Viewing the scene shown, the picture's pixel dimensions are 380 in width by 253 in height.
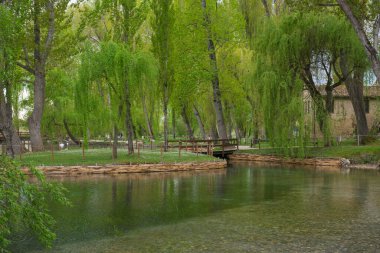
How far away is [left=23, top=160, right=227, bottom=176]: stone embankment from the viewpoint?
21609 millimetres

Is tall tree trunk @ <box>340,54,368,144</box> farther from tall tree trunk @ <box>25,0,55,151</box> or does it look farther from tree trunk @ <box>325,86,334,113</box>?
tall tree trunk @ <box>25,0,55,151</box>

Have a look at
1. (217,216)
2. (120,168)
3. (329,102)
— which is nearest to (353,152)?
(329,102)

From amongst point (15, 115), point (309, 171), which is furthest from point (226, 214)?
point (15, 115)

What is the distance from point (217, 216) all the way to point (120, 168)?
1187 cm

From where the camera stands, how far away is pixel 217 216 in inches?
468

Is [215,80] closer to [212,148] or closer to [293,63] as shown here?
[212,148]

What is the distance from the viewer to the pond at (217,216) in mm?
8922

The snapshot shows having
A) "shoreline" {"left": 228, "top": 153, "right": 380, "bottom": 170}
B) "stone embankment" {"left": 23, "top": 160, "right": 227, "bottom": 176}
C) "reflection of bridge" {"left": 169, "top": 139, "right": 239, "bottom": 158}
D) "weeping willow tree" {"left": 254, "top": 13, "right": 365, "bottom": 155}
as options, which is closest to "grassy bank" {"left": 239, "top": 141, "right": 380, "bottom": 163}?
"shoreline" {"left": 228, "top": 153, "right": 380, "bottom": 170}

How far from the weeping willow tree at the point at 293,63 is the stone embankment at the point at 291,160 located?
1207 mm

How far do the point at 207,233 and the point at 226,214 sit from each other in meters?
2.30

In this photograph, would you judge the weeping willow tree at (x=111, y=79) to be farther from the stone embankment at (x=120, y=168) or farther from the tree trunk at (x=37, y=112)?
the tree trunk at (x=37, y=112)

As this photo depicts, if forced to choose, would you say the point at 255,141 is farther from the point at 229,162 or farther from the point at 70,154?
the point at 70,154

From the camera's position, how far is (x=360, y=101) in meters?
31.3

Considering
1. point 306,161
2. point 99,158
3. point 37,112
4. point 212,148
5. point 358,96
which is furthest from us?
point 212,148
